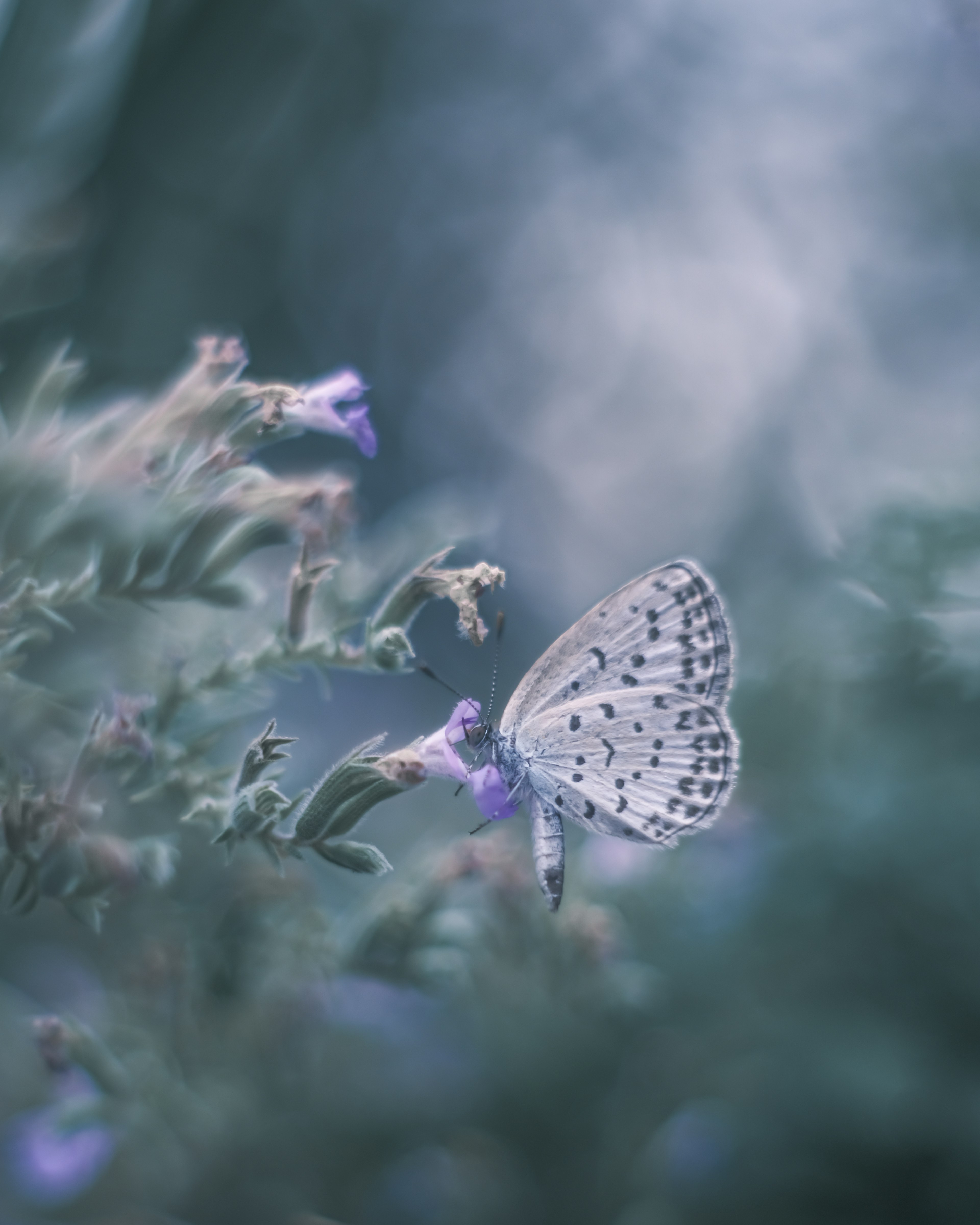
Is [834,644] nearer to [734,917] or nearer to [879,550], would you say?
[879,550]

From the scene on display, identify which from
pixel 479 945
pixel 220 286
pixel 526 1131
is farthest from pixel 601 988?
pixel 220 286

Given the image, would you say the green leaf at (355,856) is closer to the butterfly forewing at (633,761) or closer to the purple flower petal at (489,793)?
the purple flower petal at (489,793)

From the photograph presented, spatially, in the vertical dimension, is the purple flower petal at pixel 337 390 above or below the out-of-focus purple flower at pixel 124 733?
above

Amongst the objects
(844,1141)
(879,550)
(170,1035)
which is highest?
(879,550)

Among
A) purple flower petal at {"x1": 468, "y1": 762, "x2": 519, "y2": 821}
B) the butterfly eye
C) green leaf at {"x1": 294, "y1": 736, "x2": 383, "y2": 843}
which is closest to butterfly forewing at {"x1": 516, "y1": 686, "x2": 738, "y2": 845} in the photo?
the butterfly eye

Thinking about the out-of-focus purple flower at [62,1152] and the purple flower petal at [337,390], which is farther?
the out-of-focus purple flower at [62,1152]

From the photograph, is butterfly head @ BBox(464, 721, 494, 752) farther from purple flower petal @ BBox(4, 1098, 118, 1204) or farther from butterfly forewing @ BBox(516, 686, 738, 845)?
purple flower petal @ BBox(4, 1098, 118, 1204)

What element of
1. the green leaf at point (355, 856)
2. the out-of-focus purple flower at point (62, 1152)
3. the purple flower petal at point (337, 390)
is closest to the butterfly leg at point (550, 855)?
the green leaf at point (355, 856)
